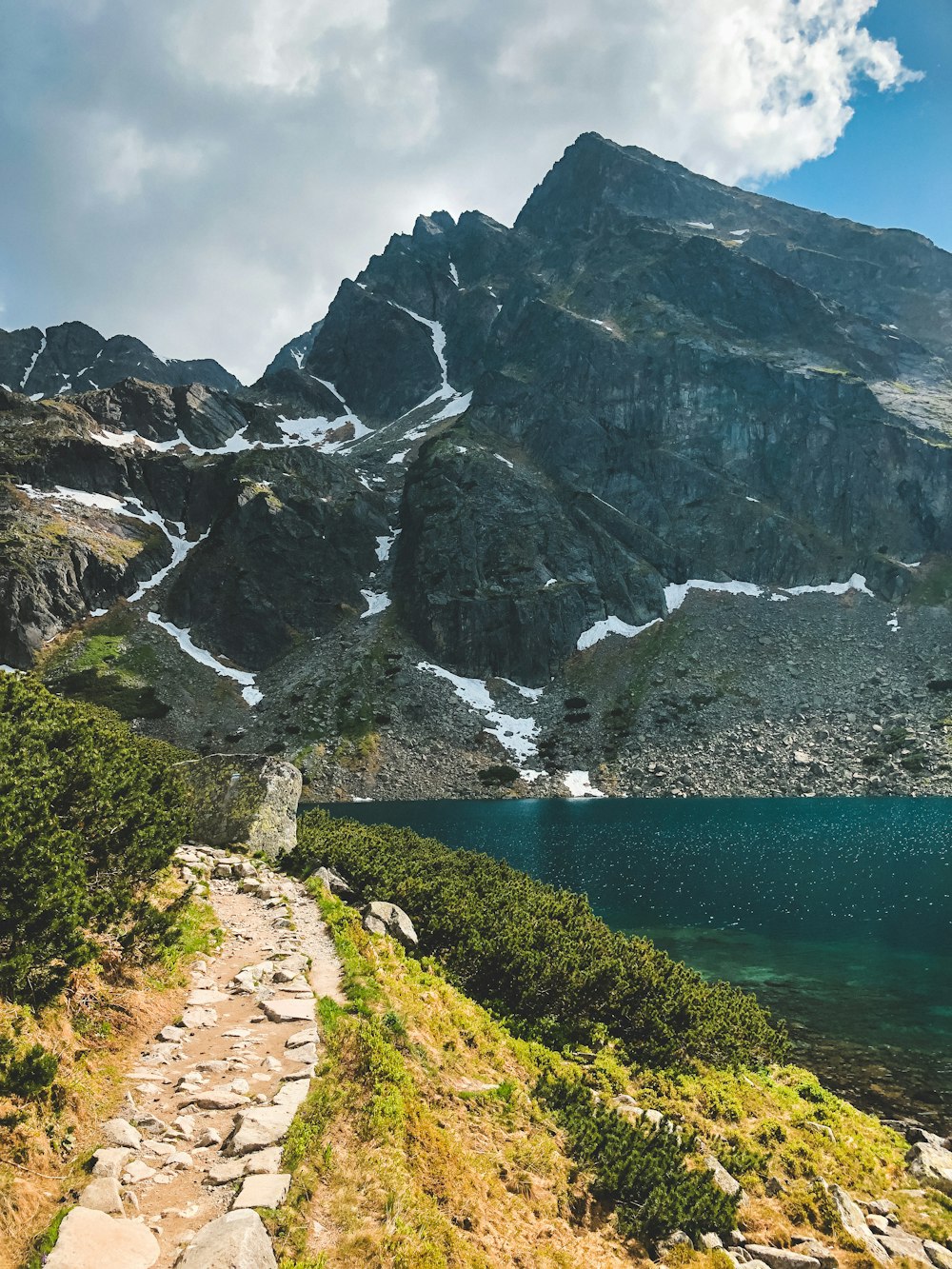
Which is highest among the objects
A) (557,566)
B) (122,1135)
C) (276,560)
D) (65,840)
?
(557,566)

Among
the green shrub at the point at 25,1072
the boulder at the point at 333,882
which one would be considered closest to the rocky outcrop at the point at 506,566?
the boulder at the point at 333,882

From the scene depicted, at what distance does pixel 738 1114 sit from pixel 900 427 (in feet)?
614

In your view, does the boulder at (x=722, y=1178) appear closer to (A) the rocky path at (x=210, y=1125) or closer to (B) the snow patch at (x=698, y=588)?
(A) the rocky path at (x=210, y=1125)

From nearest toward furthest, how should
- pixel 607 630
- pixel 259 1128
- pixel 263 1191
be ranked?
pixel 263 1191 < pixel 259 1128 < pixel 607 630

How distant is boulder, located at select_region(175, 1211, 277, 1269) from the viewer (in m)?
5.92

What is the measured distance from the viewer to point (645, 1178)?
10672 mm

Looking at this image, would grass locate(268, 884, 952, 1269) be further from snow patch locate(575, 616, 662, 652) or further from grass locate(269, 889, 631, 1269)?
snow patch locate(575, 616, 662, 652)

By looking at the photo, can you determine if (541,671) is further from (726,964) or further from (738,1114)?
(738,1114)

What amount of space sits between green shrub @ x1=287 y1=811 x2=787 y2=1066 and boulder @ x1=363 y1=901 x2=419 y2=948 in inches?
24.7

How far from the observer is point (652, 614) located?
5595 inches

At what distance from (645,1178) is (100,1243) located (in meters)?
8.32

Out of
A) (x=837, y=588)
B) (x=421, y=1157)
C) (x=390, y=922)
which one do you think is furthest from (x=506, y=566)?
(x=421, y=1157)

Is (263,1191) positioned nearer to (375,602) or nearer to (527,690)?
(527,690)

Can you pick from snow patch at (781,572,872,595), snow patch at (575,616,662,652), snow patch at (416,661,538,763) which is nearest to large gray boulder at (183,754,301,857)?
snow patch at (416,661,538,763)
